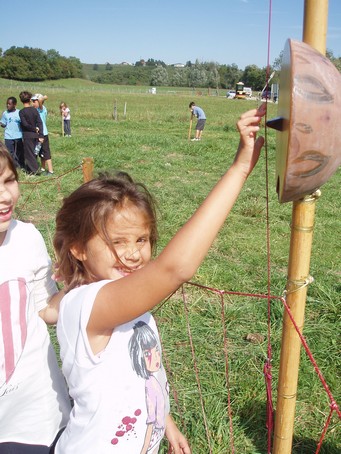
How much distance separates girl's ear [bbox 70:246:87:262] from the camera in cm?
117

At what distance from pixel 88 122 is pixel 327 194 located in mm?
12484

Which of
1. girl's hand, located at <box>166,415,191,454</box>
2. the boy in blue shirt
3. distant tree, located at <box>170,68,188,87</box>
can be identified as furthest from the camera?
distant tree, located at <box>170,68,188,87</box>

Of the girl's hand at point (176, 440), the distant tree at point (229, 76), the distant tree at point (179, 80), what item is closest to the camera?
the girl's hand at point (176, 440)

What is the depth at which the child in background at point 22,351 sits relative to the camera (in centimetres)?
123

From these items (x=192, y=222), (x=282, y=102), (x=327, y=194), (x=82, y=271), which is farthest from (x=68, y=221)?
(x=327, y=194)

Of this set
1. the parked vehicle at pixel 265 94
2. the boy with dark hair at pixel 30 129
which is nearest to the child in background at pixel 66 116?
the boy with dark hair at pixel 30 129

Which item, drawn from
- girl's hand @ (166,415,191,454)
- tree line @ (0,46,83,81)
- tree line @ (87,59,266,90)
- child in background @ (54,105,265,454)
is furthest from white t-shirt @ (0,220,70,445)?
tree line @ (0,46,83,81)

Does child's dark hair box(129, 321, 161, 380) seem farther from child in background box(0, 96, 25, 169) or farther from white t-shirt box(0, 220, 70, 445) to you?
Answer: child in background box(0, 96, 25, 169)

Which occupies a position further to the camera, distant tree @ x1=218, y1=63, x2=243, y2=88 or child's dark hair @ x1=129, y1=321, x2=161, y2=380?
distant tree @ x1=218, y1=63, x2=243, y2=88

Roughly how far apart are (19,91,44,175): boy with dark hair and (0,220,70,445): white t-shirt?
7.47 m

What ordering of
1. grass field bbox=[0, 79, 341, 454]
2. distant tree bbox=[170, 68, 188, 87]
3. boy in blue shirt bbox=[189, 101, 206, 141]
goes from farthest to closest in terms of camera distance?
distant tree bbox=[170, 68, 188, 87] < boy in blue shirt bbox=[189, 101, 206, 141] < grass field bbox=[0, 79, 341, 454]

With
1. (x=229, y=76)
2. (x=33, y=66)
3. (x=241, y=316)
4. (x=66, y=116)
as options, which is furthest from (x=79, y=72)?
(x=241, y=316)

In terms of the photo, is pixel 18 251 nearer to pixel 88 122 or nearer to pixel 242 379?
pixel 242 379

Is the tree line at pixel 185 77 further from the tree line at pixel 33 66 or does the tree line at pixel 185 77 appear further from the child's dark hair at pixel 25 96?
the child's dark hair at pixel 25 96
